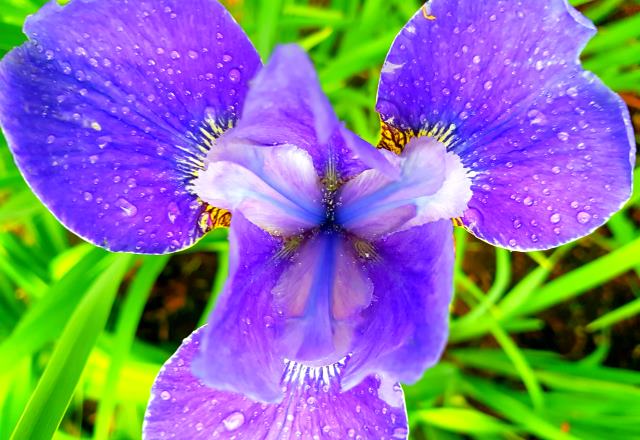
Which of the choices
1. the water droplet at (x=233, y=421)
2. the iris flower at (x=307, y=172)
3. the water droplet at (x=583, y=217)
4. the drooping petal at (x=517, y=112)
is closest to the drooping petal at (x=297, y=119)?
the iris flower at (x=307, y=172)

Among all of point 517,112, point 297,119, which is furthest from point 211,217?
point 517,112

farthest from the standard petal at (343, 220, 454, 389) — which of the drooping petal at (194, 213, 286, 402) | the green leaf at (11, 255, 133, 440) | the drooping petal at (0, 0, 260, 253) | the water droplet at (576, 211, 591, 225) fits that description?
the green leaf at (11, 255, 133, 440)

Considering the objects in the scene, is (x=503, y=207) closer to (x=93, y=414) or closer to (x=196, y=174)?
(x=196, y=174)

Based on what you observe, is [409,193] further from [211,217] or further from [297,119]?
[211,217]

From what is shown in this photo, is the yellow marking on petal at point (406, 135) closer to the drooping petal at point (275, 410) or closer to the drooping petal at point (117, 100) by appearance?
the drooping petal at point (117, 100)

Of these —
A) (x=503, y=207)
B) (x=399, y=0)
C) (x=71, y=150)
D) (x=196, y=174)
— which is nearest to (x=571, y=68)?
(x=503, y=207)

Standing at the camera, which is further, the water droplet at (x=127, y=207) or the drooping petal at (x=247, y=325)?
the water droplet at (x=127, y=207)
